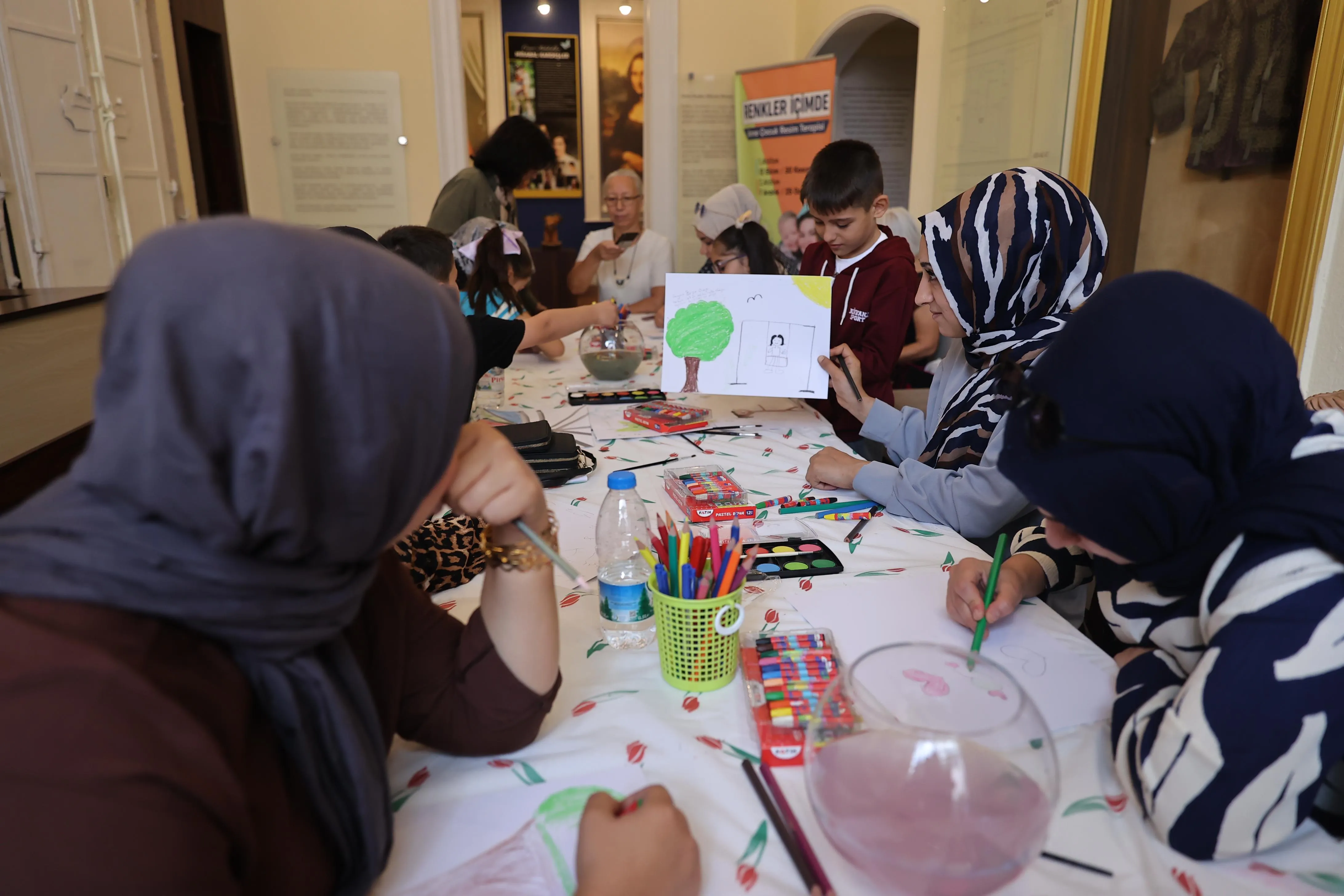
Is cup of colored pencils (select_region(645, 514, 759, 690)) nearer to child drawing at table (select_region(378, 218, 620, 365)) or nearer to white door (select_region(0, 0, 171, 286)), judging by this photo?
child drawing at table (select_region(378, 218, 620, 365))

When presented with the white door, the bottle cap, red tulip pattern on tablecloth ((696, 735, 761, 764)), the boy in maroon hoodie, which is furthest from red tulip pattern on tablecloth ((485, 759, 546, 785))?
the white door

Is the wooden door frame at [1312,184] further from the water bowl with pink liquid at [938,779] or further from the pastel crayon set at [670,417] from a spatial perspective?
the water bowl with pink liquid at [938,779]

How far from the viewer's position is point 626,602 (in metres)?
1.08

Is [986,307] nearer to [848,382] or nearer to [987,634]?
[848,382]

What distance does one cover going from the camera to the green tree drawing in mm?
2062

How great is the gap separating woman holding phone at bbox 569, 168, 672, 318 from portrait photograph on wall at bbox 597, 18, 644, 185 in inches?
143

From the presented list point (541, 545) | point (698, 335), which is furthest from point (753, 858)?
point (698, 335)

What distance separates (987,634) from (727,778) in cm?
47

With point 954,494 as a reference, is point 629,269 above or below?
above

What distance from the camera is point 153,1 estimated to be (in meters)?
4.55

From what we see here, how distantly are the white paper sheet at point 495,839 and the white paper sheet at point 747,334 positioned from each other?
1340mm

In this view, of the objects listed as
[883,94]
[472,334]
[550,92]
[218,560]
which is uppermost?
[550,92]

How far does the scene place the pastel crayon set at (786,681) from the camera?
851 millimetres

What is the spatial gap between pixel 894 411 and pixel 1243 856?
1363mm
